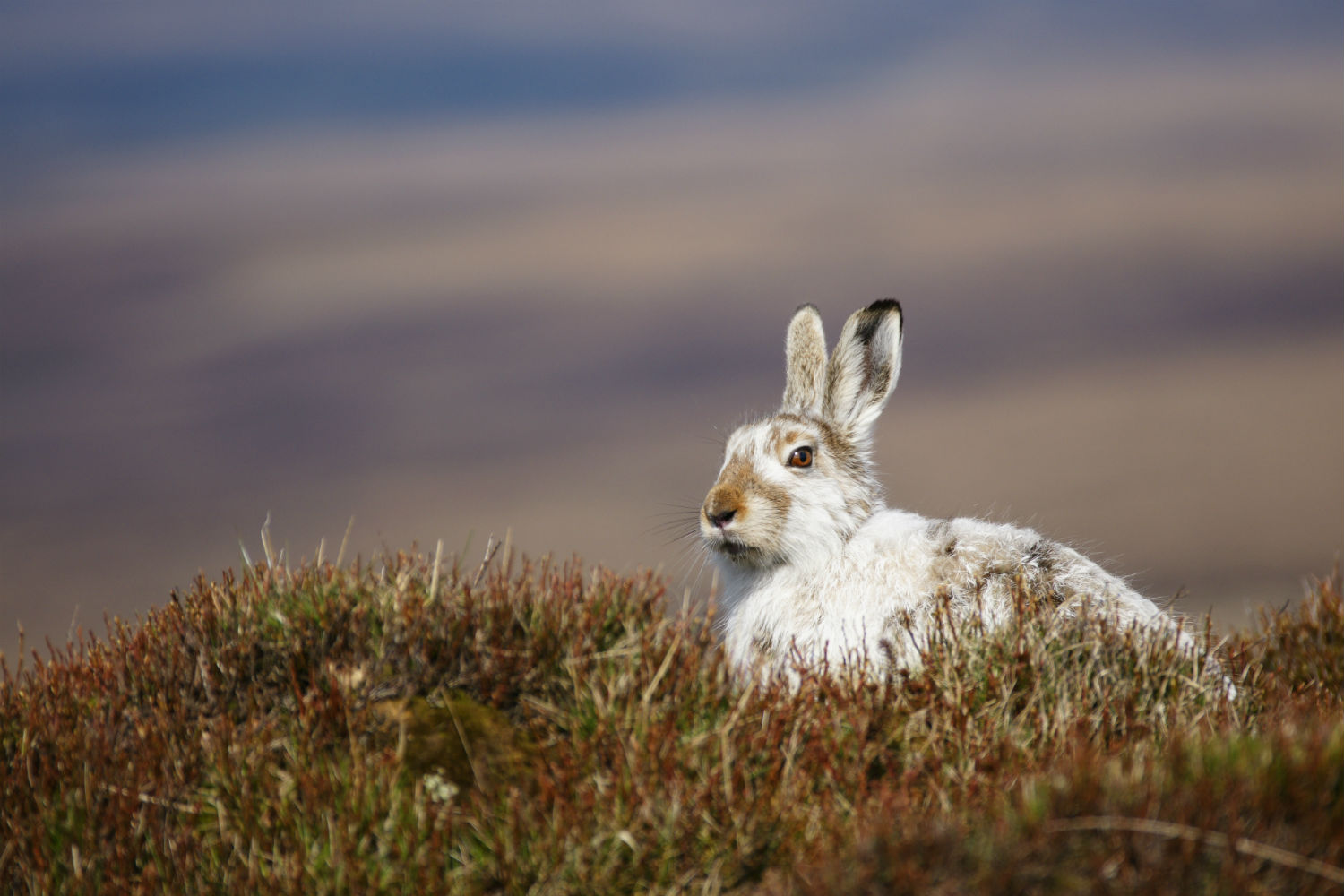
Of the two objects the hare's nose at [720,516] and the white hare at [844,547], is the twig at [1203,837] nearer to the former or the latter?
the white hare at [844,547]

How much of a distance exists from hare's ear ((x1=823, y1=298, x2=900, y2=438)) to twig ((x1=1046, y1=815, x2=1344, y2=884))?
16.8 ft

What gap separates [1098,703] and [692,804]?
290 centimetres

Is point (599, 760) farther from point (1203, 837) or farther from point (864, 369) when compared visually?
point (864, 369)

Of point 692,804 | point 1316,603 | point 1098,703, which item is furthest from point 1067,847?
point 1316,603

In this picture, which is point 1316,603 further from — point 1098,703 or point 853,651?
point 853,651

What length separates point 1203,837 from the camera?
3.98 metres

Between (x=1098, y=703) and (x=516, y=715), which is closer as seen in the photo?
(x=516, y=715)

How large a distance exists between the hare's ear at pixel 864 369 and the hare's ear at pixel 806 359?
226 millimetres

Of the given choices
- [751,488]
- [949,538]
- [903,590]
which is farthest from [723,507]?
[949,538]

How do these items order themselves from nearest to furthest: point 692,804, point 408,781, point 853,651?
point 692,804 < point 408,781 < point 853,651

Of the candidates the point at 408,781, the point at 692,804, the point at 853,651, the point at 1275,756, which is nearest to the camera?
the point at 1275,756

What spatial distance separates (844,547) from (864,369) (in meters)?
1.54

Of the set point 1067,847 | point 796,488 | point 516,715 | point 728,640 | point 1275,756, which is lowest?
point 1067,847

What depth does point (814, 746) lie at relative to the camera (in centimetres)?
566
